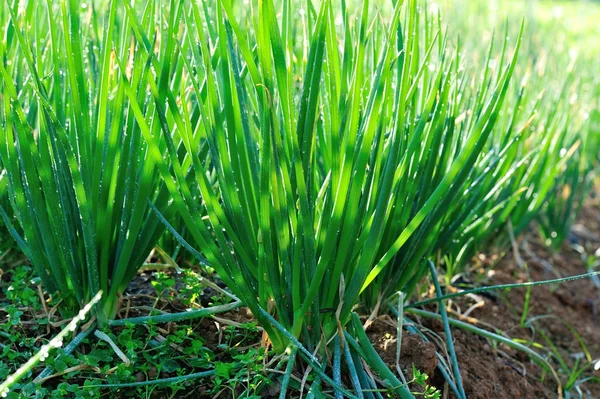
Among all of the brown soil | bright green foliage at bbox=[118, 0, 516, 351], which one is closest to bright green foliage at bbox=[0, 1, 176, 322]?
bright green foliage at bbox=[118, 0, 516, 351]

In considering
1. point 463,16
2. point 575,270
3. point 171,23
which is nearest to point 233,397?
point 171,23

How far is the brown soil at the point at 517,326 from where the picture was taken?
64.1 inches

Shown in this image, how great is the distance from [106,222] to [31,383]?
1.04 ft

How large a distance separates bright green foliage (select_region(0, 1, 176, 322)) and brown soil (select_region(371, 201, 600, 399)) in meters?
0.57

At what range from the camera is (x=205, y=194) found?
1316 millimetres

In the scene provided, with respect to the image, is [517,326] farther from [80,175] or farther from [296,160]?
[80,175]

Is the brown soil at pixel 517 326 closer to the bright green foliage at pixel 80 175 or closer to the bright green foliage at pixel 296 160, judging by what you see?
the bright green foliage at pixel 296 160

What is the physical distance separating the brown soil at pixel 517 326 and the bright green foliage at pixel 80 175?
0.57 meters

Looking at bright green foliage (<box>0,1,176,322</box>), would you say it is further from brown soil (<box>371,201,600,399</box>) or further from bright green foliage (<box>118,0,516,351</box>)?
brown soil (<box>371,201,600,399</box>)

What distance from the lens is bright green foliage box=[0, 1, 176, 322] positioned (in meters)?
1.38

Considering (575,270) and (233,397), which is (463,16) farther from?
(233,397)

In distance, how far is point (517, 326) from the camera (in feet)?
6.66

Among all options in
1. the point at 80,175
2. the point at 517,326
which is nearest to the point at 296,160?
the point at 80,175

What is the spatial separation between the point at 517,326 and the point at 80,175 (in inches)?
48.4
